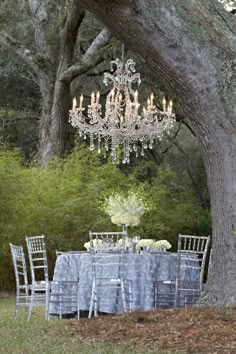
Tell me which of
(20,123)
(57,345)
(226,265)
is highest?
(20,123)

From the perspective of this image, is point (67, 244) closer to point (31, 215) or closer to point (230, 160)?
point (31, 215)

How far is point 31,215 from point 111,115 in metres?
2.52

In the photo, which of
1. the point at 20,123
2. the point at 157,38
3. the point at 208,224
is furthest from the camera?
the point at 20,123

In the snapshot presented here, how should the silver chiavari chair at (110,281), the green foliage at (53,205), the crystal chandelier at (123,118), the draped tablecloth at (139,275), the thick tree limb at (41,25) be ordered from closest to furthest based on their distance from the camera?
the silver chiavari chair at (110,281) → the draped tablecloth at (139,275) → the crystal chandelier at (123,118) → the green foliage at (53,205) → the thick tree limb at (41,25)

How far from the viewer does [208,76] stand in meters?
7.33

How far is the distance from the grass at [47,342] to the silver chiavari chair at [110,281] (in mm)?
693

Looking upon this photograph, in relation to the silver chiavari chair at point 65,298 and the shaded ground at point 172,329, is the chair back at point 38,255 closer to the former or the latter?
the silver chiavari chair at point 65,298

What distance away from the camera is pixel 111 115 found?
43.4ft

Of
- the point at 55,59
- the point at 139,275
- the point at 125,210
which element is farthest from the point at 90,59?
the point at 139,275

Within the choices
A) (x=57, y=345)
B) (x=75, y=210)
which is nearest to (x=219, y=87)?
(x=57, y=345)

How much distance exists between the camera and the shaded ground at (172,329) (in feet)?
19.1

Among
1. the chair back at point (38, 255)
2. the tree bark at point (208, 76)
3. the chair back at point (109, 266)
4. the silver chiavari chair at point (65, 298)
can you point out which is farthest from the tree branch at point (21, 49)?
the tree bark at point (208, 76)

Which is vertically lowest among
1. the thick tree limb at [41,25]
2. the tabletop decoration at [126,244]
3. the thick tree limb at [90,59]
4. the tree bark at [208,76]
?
the tabletop decoration at [126,244]

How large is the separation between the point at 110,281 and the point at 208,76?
8.22 ft
